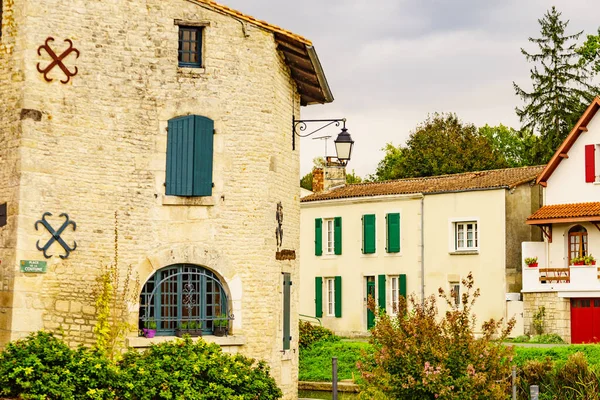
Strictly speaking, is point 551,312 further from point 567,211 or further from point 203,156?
point 203,156

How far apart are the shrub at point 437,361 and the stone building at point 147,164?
3861mm

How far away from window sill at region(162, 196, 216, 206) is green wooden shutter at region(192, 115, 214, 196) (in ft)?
0.29

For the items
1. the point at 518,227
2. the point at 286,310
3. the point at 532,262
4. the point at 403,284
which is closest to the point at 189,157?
the point at 286,310

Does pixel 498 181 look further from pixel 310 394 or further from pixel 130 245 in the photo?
pixel 130 245

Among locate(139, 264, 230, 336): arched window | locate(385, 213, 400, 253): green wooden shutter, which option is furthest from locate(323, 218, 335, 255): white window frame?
locate(139, 264, 230, 336): arched window

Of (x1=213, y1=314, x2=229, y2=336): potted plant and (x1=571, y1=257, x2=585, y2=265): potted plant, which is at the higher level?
(x1=571, y1=257, x2=585, y2=265): potted plant

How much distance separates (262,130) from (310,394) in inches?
324

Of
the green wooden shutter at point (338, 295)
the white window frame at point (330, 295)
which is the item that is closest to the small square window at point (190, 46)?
the green wooden shutter at point (338, 295)

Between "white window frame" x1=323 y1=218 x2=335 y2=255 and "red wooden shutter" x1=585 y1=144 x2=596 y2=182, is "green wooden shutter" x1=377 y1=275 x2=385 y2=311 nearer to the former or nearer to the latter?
"white window frame" x1=323 y1=218 x2=335 y2=255

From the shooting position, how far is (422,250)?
35500mm

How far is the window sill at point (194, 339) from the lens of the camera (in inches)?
674

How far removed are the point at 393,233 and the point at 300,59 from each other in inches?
699

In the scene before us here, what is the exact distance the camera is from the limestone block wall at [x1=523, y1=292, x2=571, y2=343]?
31391 millimetres

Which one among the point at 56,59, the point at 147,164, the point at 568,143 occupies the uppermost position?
the point at 568,143
